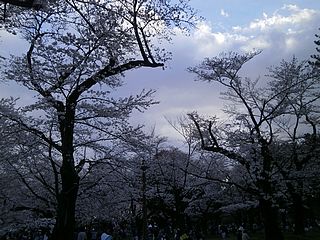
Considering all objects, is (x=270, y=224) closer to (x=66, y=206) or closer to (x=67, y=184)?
(x=66, y=206)

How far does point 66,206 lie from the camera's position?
37.5 ft

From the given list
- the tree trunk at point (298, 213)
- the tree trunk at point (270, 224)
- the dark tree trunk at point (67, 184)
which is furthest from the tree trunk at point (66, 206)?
the tree trunk at point (298, 213)

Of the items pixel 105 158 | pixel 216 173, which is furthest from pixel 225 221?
pixel 105 158

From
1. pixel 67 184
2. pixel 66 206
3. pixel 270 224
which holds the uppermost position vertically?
pixel 67 184

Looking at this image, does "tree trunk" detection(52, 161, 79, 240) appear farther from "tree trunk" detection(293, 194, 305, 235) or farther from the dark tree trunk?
"tree trunk" detection(293, 194, 305, 235)

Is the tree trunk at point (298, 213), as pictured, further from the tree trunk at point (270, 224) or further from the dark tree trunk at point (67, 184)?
the dark tree trunk at point (67, 184)

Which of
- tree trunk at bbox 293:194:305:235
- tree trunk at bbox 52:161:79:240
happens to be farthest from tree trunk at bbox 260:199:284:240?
tree trunk at bbox 52:161:79:240

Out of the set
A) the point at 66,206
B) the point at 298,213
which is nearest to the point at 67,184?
the point at 66,206

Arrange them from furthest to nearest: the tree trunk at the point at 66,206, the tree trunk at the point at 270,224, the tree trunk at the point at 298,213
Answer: the tree trunk at the point at 298,213 < the tree trunk at the point at 270,224 < the tree trunk at the point at 66,206

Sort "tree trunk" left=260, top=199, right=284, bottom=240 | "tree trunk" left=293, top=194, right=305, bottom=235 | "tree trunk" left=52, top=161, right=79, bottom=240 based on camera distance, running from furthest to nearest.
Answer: "tree trunk" left=293, top=194, right=305, bottom=235 → "tree trunk" left=260, top=199, right=284, bottom=240 → "tree trunk" left=52, top=161, right=79, bottom=240

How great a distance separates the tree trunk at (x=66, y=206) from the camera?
36.2 feet

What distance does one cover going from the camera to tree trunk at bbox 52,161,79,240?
36.2 feet

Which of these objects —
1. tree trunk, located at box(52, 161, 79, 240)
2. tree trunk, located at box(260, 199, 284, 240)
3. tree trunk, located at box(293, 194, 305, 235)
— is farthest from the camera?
tree trunk, located at box(293, 194, 305, 235)

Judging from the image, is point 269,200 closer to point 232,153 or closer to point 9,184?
point 232,153
